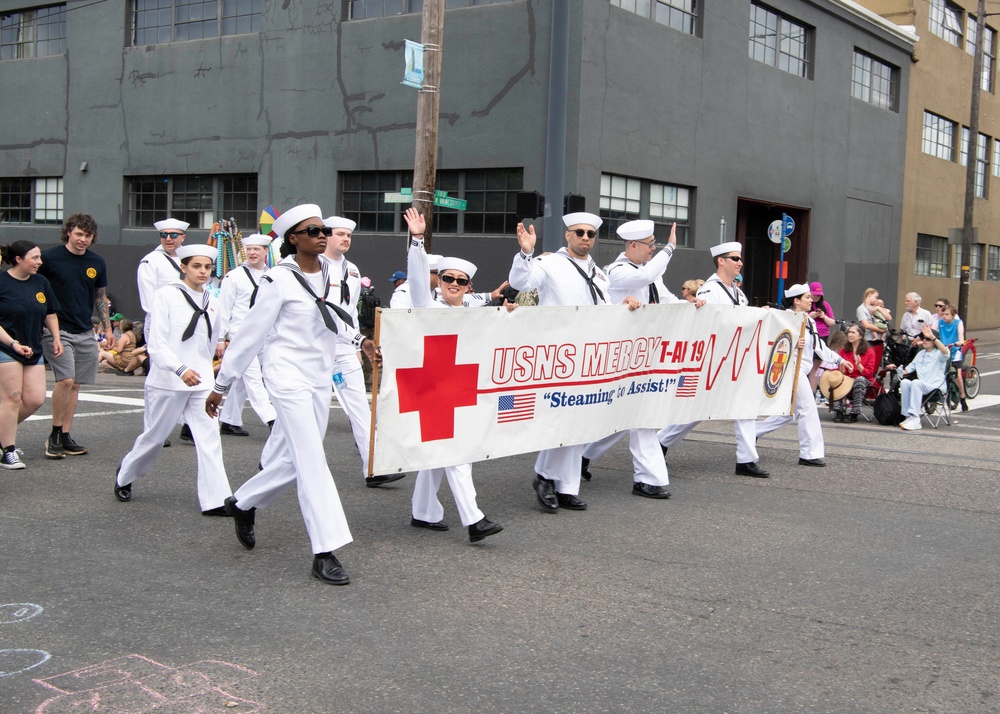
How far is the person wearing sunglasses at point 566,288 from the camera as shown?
7238mm

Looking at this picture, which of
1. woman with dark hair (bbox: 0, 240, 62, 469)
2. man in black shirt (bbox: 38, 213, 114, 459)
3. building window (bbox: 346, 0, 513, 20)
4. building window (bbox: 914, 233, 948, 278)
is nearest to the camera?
woman with dark hair (bbox: 0, 240, 62, 469)

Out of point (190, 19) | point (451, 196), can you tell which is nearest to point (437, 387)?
point (451, 196)

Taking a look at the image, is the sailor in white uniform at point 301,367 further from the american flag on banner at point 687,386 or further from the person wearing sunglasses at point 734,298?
the person wearing sunglasses at point 734,298

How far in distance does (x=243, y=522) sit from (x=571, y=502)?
2.39 metres

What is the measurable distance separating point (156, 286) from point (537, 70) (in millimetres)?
10909

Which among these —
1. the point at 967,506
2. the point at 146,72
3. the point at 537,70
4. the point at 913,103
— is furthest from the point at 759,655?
the point at 913,103

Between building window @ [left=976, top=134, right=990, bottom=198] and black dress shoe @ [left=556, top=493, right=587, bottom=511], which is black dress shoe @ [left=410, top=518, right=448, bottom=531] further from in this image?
building window @ [left=976, top=134, right=990, bottom=198]

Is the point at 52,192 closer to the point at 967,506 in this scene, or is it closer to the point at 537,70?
the point at 537,70

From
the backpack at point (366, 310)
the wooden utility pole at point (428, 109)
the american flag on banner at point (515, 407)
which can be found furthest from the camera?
the wooden utility pole at point (428, 109)

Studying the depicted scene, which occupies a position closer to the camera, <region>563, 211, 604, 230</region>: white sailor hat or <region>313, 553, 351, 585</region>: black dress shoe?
<region>313, 553, 351, 585</region>: black dress shoe

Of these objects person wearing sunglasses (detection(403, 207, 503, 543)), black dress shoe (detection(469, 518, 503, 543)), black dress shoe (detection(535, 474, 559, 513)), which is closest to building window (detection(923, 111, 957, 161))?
black dress shoe (detection(535, 474, 559, 513))

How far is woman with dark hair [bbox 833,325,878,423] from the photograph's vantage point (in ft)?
42.4

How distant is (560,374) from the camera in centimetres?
731

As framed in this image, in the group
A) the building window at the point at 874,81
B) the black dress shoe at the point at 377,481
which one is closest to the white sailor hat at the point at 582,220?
the black dress shoe at the point at 377,481
